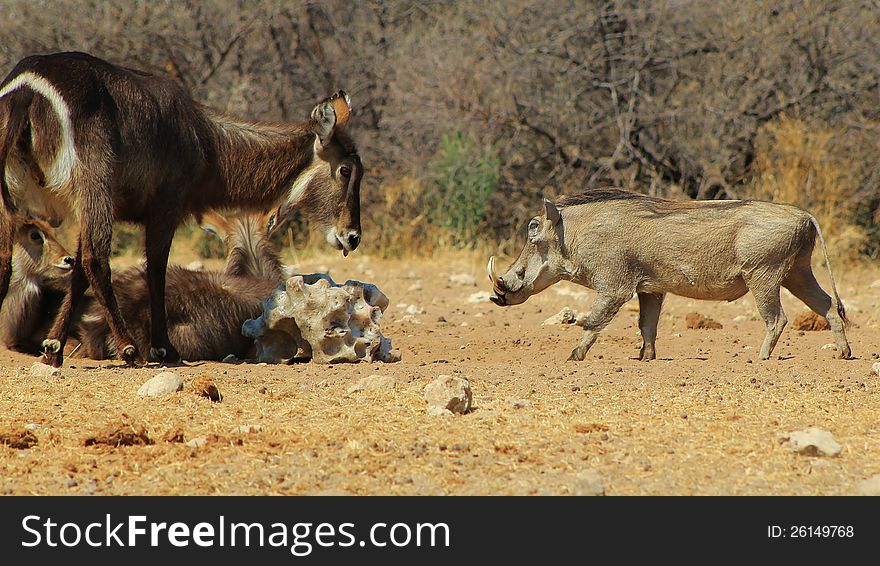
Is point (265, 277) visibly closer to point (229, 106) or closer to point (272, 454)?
point (272, 454)

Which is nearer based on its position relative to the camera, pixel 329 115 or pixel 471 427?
pixel 471 427

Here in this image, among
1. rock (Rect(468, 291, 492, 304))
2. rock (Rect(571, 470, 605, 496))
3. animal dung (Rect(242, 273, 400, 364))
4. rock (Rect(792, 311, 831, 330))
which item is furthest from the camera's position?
rock (Rect(468, 291, 492, 304))

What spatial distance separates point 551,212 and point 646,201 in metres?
0.58

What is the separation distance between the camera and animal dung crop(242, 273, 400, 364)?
6.64m

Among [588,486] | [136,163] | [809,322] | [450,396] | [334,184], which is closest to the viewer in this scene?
[588,486]

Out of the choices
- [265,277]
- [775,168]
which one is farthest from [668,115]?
[265,277]

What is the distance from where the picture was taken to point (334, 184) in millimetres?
7227

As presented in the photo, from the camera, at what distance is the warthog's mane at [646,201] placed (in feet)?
22.1

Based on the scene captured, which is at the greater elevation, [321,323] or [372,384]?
[372,384]

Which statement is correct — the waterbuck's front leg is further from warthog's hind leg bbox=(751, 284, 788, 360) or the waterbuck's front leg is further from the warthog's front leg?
warthog's hind leg bbox=(751, 284, 788, 360)

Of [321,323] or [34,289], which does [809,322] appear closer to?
[321,323]

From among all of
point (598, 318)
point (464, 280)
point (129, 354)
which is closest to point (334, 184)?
point (129, 354)

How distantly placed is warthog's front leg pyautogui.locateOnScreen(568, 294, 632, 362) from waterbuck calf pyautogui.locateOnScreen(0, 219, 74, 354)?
10.4 ft

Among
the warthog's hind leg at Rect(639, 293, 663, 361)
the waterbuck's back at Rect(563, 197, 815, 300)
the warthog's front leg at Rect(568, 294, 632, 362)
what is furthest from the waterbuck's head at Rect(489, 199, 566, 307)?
the warthog's hind leg at Rect(639, 293, 663, 361)
